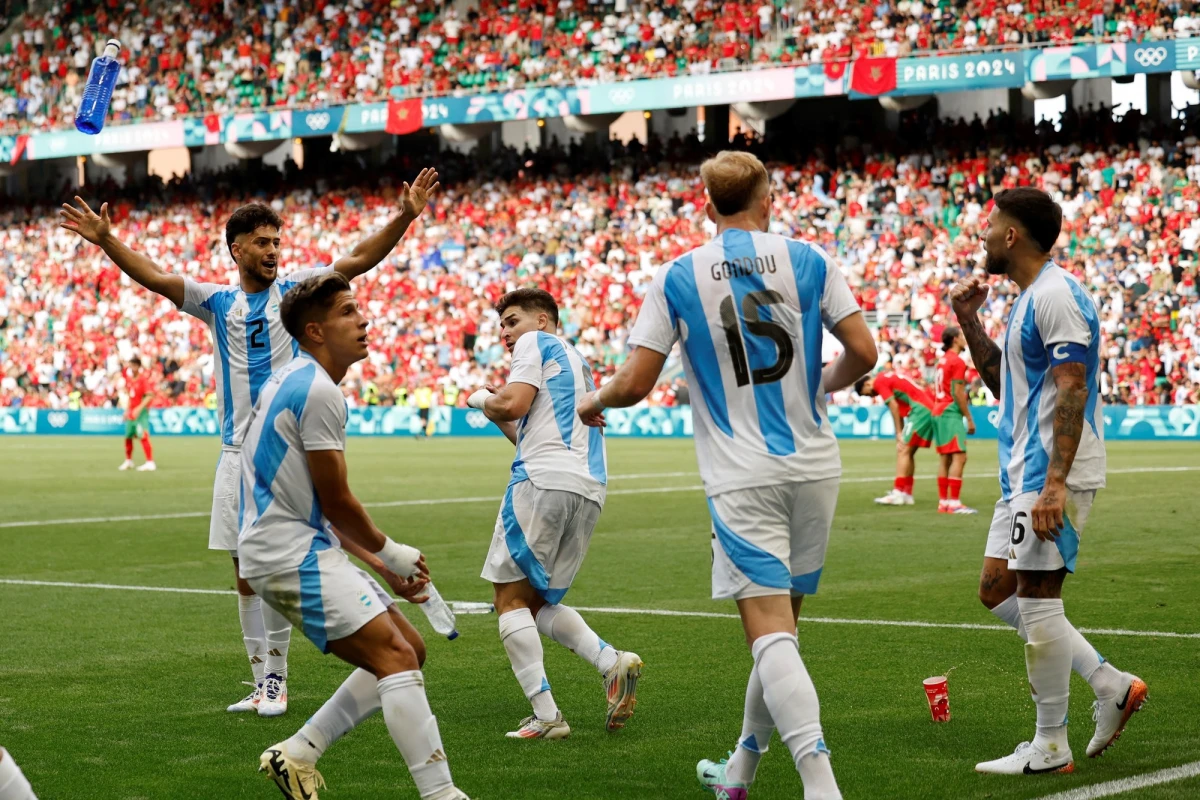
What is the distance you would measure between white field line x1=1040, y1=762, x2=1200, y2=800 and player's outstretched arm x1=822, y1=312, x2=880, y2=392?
1.68 m

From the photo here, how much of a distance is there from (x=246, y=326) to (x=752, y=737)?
3276 mm

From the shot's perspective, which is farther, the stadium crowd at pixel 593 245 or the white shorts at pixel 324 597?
the stadium crowd at pixel 593 245

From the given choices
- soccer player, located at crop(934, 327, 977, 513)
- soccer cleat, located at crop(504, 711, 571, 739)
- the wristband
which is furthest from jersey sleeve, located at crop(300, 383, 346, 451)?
soccer player, located at crop(934, 327, 977, 513)

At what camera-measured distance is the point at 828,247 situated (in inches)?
1491

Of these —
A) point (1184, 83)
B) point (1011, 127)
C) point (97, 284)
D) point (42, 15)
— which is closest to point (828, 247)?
point (1011, 127)

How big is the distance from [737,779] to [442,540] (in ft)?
32.7

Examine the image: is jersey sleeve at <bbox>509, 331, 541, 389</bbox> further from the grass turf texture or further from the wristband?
the wristband

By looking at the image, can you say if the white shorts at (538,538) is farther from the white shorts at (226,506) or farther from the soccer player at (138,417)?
the soccer player at (138,417)

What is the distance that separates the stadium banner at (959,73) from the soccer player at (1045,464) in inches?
1231

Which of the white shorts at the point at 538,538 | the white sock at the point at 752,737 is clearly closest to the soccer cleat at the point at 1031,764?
the white sock at the point at 752,737

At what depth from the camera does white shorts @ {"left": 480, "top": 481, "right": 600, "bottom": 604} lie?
23.1ft

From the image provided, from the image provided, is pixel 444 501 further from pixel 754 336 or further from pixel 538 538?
pixel 754 336

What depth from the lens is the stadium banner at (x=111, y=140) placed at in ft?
156

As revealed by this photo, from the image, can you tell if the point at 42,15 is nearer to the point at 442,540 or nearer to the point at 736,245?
the point at 442,540
